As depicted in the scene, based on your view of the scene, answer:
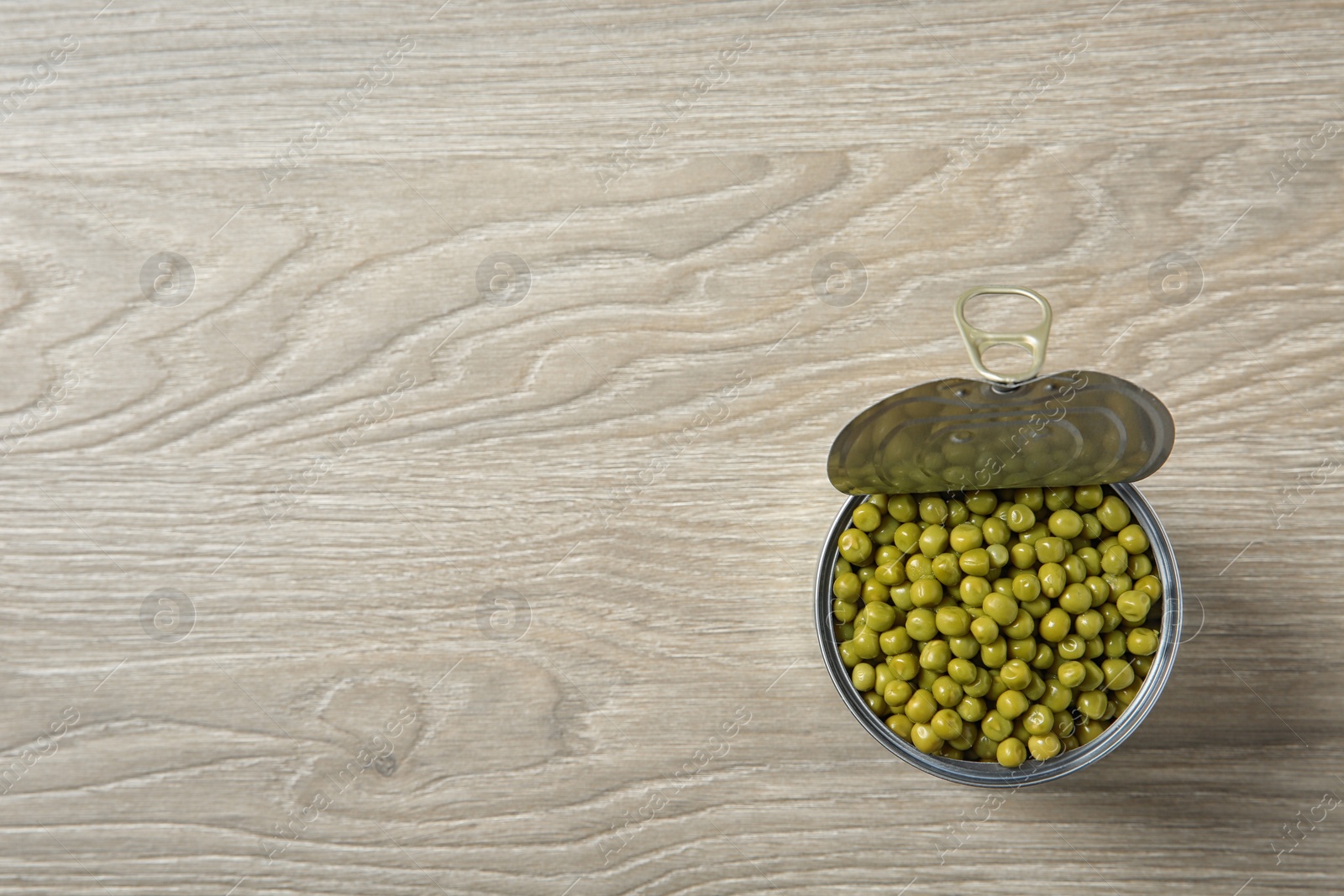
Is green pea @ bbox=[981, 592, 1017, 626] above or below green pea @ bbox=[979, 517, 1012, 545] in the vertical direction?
below

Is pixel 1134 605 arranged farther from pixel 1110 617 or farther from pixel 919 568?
pixel 919 568

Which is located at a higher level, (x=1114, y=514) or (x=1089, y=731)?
(x=1114, y=514)

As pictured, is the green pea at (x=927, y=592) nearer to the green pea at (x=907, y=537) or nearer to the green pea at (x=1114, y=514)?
the green pea at (x=907, y=537)

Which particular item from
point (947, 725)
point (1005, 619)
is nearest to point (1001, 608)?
point (1005, 619)

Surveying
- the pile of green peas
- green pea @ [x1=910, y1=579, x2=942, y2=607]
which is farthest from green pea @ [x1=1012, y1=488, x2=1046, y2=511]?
green pea @ [x1=910, y1=579, x2=942, y2=607]

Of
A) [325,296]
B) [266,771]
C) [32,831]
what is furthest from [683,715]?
[32,831]

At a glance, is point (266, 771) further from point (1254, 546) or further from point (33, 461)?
point (1254, 546)

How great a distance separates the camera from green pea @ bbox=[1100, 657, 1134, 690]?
70cm

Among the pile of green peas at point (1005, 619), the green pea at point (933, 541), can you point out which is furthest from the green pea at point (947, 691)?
the green pea at point (933, 541)

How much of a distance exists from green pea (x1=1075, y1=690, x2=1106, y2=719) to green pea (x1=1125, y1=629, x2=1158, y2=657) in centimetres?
5

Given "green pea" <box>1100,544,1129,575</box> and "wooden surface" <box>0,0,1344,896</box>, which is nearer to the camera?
A: "green pea" <box>1100,544,1129,575</box>

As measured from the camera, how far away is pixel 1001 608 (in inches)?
26.5

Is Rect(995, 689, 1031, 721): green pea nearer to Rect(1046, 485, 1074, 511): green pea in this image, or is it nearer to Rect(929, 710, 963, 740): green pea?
Rect(929, 710, 963, 740): green pea

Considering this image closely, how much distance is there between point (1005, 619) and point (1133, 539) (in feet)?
0.45
